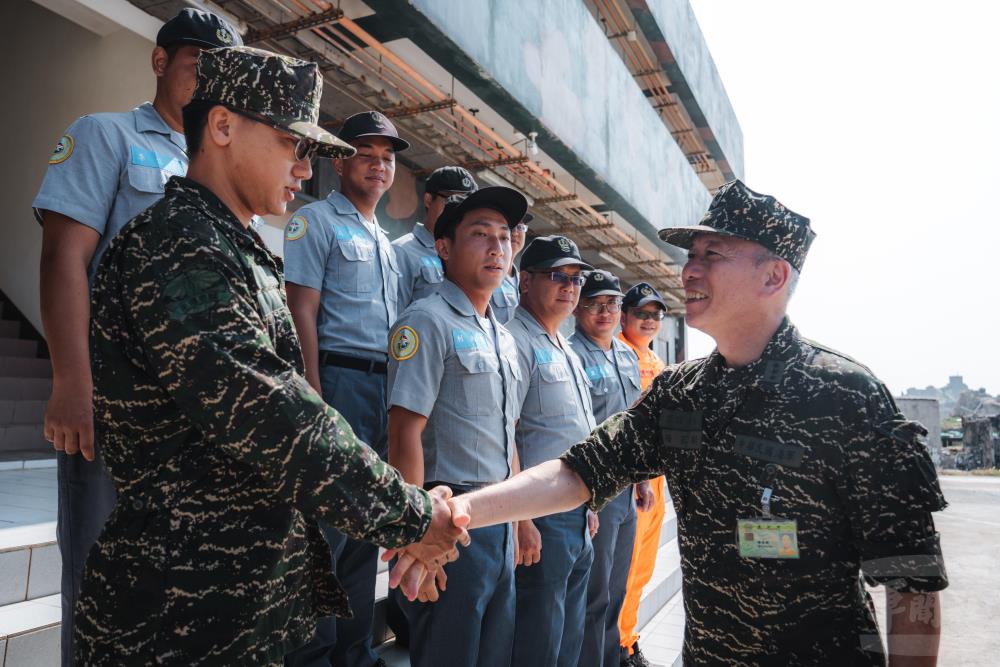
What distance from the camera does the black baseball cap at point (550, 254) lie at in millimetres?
3412

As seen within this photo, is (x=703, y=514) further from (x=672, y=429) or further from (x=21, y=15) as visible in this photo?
(x=21, y=15)

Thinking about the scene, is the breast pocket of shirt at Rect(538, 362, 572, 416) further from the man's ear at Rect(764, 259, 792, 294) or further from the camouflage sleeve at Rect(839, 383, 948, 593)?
the camouflage sleeve at Rect(839, 383, 948, 593)

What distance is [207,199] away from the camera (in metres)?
1.47

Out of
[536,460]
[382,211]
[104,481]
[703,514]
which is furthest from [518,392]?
[382,211]

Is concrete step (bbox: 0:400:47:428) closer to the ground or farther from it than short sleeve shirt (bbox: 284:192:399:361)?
closer to the ground

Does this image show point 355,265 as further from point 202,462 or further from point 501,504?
point 202,462

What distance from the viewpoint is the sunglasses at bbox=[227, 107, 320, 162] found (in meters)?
1.53

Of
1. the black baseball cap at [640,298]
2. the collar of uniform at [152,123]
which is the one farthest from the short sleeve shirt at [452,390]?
the black baseball cap at [640,298]

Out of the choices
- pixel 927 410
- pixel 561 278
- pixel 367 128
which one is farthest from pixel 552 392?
pixel 927 410

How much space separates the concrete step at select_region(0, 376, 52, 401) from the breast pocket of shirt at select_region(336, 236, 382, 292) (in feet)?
15.4

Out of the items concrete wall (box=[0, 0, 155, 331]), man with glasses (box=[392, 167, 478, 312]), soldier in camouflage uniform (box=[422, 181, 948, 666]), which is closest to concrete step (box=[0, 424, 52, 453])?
concrete wall (box=[0, 0, 155, 331])

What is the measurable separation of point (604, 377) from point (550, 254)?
1.01 m

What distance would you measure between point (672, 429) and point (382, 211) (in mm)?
6713

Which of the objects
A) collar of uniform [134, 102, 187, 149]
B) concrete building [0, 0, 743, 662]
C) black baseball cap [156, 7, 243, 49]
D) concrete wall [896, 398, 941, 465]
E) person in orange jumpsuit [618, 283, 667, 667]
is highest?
concrete building [0, 0, 743, 662]
